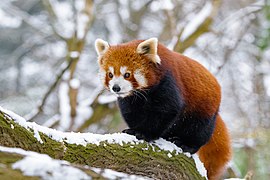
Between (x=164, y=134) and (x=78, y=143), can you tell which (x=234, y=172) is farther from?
(x=78, y=143)

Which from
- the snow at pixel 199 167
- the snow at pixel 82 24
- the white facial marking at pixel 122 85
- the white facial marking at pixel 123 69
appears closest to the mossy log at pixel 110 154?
the snow at pixel 199 167

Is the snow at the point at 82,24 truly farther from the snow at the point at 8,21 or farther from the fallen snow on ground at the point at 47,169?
the fallen snow on ground at the point at 47,169

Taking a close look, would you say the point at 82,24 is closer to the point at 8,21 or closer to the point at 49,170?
the point at 8,21

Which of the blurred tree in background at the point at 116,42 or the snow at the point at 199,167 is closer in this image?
the snow at the point at 199,167

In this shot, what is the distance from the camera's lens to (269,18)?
648 centimetres

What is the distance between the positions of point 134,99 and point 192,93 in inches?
15.2

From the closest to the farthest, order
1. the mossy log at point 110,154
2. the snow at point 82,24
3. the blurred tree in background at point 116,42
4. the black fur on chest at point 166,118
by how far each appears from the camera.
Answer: the mossy log at point 110,154, the black fur on chest at point 166,118, the blurred tree in background at point 116,42, the snow at point 82,24

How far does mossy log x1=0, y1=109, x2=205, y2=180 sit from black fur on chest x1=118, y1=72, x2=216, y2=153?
15cm

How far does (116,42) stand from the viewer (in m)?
8.26

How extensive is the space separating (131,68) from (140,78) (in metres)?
0.10

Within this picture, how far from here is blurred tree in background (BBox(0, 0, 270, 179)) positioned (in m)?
6.70

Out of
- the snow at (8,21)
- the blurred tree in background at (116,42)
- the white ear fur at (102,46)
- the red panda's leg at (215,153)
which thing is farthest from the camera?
the snow at (8,21)

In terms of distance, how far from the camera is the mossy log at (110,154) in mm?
2396

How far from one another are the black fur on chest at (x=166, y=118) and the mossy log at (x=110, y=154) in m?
0.15
